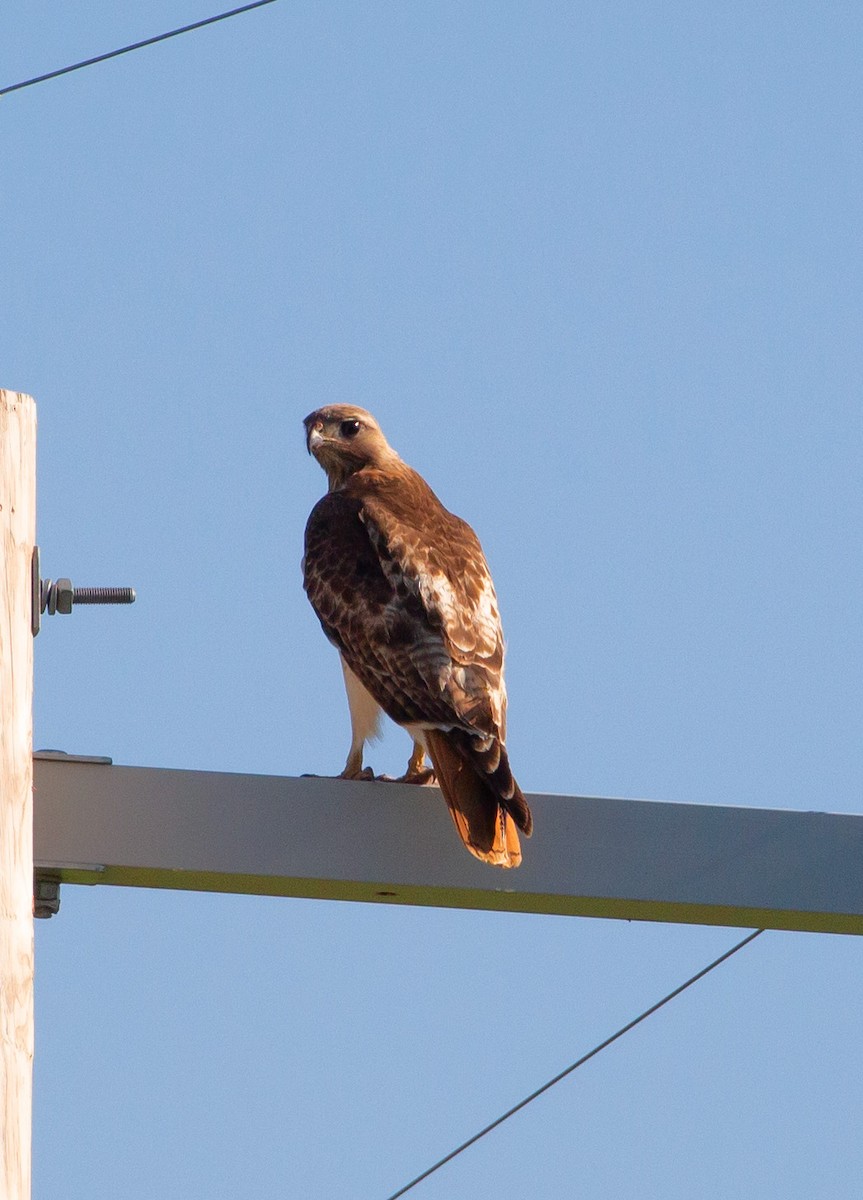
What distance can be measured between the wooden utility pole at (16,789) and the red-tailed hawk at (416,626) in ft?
3.13

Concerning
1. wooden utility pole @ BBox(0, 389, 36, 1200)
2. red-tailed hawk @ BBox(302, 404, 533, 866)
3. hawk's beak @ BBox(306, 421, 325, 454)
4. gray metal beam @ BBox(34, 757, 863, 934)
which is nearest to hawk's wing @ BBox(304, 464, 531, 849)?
red-tailed hawk @ BBox(302, 404, 533, 866)

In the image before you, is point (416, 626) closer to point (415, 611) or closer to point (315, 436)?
point (415, 611)

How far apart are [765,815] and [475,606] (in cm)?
130

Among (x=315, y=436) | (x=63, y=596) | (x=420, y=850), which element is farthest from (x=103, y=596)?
(x=315, y=436)

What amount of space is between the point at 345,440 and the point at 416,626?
1.41 meters

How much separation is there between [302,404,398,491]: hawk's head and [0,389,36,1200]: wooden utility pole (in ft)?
9.41

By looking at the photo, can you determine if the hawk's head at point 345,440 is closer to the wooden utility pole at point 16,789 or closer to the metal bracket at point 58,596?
the metal bracket at point 58,596

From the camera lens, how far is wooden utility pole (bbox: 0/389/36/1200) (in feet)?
7.88

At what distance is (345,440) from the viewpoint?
18.3ft

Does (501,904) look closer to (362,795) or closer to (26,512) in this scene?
(362,795)

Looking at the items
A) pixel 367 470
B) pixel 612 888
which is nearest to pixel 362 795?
pixel 612 888

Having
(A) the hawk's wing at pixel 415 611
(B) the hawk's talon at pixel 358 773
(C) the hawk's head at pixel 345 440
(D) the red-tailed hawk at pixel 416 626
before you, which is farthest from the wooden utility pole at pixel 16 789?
(C) the hawk's head at pixel 345 440

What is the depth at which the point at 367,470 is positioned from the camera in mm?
5363

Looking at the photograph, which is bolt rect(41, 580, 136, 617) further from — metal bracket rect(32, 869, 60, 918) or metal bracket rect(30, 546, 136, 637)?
metal bracket rect(32, 869, 60, 918)
